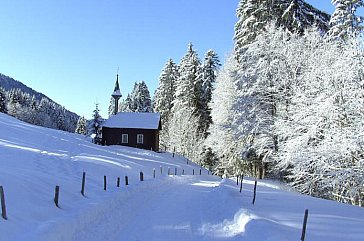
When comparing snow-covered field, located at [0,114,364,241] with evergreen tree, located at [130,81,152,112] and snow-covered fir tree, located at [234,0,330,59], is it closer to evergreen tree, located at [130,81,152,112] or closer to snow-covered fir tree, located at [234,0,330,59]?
snow-covered fir tree, located at [234,0,330,59]

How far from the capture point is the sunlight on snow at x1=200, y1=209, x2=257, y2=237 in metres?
10.7

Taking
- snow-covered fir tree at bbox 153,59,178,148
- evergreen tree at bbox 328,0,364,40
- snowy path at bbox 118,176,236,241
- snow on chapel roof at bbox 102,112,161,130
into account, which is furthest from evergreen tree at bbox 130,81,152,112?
snowy path at bbox 118,176,236,241

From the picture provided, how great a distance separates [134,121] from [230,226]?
→ 4232cm

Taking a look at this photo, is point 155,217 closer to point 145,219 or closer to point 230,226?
point 145,219

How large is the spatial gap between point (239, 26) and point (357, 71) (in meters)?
21.3

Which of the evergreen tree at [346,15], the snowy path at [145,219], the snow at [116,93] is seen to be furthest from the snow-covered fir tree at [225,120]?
the snow at [116,93]

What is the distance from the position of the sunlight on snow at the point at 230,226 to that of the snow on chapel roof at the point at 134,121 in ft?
130

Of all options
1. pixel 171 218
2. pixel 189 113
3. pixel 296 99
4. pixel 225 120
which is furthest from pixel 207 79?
pixel 171 218

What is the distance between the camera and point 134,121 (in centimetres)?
5294

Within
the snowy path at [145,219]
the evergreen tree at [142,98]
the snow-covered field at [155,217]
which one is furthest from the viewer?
the evergreen tree at [142,98]

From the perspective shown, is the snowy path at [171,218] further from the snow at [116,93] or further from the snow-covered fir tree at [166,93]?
the snow-covered fir tree at [166,93]

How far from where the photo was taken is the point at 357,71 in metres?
18.9

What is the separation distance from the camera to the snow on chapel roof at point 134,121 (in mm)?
51875

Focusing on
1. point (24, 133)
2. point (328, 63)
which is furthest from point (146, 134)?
point (328, 63)
